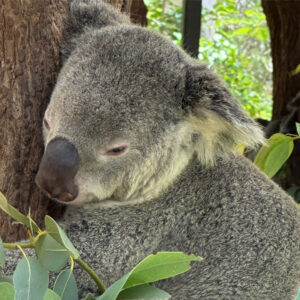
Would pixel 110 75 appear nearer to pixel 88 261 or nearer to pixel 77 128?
pixel 77 128

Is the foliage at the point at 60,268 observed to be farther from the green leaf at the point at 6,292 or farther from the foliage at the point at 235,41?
the foliage at the point at 235,41

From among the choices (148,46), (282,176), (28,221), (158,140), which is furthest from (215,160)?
(282,176)

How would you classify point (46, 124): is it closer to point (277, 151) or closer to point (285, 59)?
point (277, 151)

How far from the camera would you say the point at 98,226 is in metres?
1.97

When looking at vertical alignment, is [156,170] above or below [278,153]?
above

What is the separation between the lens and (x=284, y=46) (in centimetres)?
505

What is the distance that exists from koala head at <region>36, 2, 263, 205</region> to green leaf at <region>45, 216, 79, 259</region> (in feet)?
1.11

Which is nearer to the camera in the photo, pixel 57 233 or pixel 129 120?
pixel 57 233

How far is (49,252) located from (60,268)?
0.06m

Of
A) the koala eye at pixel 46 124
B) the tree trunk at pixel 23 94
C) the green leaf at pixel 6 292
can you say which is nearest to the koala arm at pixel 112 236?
the tree trunk at pixel 23 94

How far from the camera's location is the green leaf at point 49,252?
1419mm

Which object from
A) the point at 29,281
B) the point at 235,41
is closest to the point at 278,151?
the point at 29,281

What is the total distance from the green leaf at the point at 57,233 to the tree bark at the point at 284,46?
389 cm

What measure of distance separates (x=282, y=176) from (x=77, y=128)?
3342 mm
